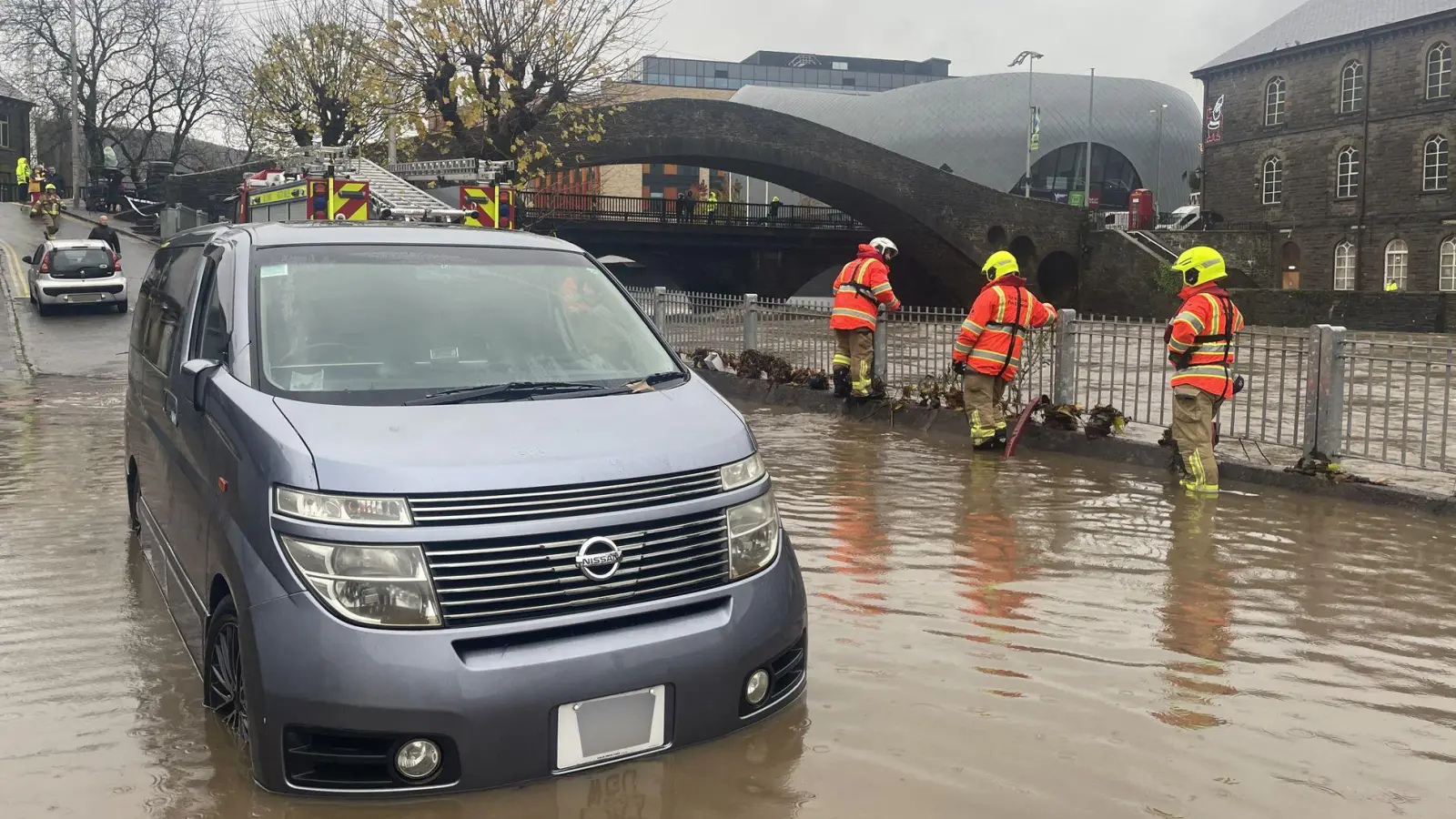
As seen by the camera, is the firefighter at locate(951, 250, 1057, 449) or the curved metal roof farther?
the curved metal roof

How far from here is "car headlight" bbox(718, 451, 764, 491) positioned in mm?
3871

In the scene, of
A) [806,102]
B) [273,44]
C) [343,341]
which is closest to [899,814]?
[343,341]

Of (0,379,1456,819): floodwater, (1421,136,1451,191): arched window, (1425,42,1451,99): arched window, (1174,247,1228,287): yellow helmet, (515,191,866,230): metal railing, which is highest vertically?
(1425,42,1451,99): arched window

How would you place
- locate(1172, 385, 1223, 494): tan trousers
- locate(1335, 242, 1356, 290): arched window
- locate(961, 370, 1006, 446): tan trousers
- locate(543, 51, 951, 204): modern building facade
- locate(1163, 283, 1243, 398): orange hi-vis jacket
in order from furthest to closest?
locate(543, 51, 951, 204): modern building facade, locate(1335, 242, 1356, 290): arched window, locate(961, 370, 1006, 446): tan trousers, locate(1172, 385, 1223, 494): tan trousers, locate(1163, 283, 1243, 398): orange hi-vis jacket

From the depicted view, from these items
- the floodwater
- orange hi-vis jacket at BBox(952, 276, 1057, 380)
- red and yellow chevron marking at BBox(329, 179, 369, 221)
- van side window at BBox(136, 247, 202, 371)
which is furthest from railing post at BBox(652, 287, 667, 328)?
van side window at BBox(136, 247, 202, 371)

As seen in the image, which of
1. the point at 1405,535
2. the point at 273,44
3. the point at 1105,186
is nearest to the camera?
the point at 1405,535

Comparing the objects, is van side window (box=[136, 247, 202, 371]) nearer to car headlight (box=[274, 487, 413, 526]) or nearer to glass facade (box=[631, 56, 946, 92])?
car headlight (box=[274, 487, 413, 526])

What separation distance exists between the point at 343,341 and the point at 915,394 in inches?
379

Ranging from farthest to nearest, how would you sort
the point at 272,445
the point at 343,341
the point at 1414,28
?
the point at 1414,28 < the point at 343,341 < the point at 272,445

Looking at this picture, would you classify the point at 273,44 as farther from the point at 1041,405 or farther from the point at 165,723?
the point at 165,723

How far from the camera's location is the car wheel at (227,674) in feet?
12.3

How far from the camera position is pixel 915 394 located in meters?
13.4

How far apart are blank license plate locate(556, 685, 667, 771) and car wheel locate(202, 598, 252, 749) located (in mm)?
908

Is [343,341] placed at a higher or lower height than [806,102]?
lower
